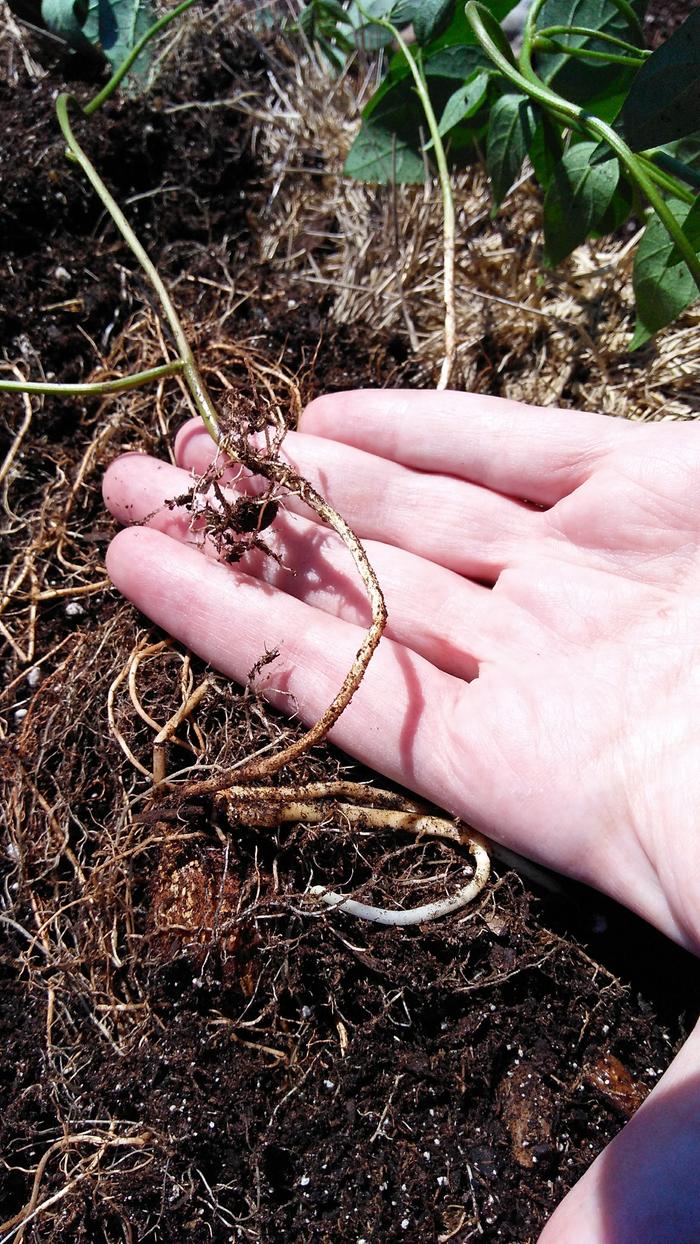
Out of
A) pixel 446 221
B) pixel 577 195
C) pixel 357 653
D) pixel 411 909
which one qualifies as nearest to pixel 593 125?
pixel 577 195

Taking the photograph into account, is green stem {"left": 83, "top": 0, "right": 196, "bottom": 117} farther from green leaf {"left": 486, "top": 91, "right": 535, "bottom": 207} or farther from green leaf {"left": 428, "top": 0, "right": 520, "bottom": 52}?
green leaf {"left": 486, "top": 91, "right": 535, "bottom": 207}

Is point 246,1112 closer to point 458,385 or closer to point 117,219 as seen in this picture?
point 458,385

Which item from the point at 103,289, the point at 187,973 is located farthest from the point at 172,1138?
the point at 103,289

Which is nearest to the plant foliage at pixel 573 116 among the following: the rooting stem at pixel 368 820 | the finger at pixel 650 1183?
the rooting stem at pixel 368 820

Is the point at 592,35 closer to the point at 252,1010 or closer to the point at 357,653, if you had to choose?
the point at 357,653

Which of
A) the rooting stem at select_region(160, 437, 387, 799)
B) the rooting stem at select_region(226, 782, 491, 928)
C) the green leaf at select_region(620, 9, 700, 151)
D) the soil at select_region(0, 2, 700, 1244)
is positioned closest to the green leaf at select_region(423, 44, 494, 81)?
the green leaf at select_region(620, 9, 700, 151)

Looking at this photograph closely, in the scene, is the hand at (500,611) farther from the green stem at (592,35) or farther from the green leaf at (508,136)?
the green stem at (592,35)
